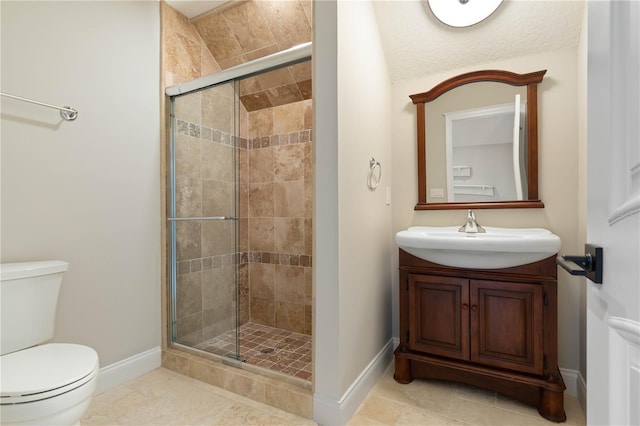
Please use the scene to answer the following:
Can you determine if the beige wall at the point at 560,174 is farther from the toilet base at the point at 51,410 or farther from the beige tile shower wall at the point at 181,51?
the toilet base at the point at 51,410

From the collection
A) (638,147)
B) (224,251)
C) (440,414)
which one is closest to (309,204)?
(224,251)

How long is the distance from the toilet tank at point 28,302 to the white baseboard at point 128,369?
18.2 inches

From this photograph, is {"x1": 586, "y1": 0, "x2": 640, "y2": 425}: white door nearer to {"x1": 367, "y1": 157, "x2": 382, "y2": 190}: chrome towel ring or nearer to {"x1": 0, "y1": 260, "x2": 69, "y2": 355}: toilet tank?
{"x1": 367, "y1": 157, "x2": 382, "y2": 190}: chrome towel ring

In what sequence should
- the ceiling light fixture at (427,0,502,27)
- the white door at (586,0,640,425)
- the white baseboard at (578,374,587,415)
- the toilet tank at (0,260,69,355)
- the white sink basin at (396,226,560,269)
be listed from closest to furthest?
the white door at (586,0,640,425) → the toilet tank at (0,260,69,355) → the white sink basin at (396,226,560,269) → the white baseboard at (578,374,587,415) → the ceiling light fixture at (427,0,502,27)

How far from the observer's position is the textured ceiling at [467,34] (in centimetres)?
182

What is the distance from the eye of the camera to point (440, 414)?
1.66 metres

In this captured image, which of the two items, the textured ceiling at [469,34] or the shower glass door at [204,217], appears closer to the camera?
the textured ceiling at [469,34]

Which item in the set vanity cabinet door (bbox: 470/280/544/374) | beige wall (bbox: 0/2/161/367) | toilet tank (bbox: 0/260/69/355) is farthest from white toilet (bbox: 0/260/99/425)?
vanity cabinet door (bbox: 470/280/544/374)

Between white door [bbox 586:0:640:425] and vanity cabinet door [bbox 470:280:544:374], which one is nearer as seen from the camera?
white door [bbox 586:0:640:425]

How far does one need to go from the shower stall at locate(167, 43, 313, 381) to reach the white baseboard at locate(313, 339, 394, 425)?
0.94 feet

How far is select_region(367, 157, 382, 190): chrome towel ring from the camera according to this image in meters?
1.92

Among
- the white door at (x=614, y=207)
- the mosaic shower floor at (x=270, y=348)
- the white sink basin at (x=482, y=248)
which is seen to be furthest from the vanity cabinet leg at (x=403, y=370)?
the white door at (x=614, y=207)

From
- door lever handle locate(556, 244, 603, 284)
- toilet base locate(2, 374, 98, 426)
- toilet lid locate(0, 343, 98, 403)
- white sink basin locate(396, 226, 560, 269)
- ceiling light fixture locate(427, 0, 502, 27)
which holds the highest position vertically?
ceiling light fixture locate(427, 0, 502, 27)

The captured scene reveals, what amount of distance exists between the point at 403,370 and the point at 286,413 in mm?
725
